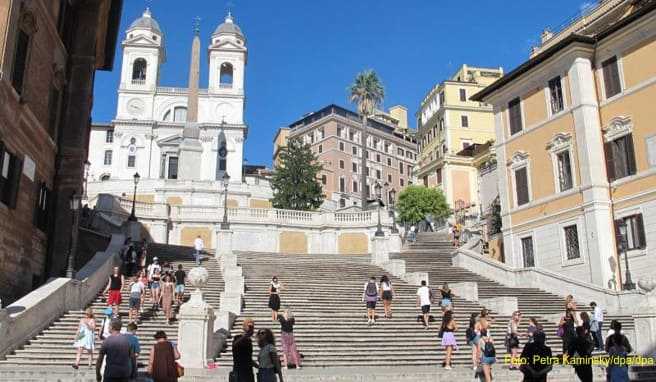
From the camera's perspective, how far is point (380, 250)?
100 feet

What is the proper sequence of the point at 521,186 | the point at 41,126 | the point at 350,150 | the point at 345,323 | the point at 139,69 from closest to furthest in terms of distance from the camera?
the point at 345,323
the point at 41,126
the point at 521,186
the point at 139,69
the point at 350,150

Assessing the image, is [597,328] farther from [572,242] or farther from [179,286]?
[179,286]

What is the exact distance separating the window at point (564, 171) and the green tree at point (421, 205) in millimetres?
25815

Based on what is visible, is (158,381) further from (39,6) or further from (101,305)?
(39,6)

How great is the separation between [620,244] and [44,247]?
23009mm

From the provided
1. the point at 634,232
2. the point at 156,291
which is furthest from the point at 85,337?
the point at 634,232

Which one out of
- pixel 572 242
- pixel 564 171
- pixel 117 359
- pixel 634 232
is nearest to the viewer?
pixel 117 359

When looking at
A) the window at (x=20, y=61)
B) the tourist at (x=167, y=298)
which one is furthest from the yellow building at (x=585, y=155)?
the window at (x=20, y=61)

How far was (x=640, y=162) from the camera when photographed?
24906mm

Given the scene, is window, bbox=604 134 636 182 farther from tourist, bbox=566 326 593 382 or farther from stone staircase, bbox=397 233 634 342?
tourist, bbox=566 326 593 382

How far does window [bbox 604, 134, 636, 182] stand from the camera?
83.5 feet

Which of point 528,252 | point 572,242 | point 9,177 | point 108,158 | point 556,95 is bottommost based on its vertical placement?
point 528,252

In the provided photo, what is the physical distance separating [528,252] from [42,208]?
2284cm

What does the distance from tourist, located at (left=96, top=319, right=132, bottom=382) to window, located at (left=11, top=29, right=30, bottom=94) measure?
1070cm
